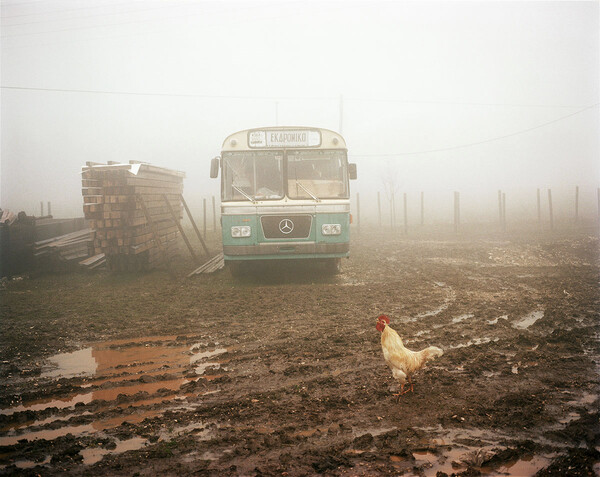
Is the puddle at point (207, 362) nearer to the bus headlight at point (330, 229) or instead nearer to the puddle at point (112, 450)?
the puddle at point (112, 450)

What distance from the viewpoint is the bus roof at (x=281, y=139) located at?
10.8 meters

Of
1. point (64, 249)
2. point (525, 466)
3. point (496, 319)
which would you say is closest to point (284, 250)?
point (496, 319)

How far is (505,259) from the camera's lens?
13.4 metres

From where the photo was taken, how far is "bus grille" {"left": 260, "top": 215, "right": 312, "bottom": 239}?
10430mm

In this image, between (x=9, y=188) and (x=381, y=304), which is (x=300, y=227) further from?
(x=9, y=188)

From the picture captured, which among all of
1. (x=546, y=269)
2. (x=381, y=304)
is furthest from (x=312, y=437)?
(x=546, y=269)

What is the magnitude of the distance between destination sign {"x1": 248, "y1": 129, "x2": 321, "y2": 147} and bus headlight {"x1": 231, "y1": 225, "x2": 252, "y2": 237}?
2.03 metres

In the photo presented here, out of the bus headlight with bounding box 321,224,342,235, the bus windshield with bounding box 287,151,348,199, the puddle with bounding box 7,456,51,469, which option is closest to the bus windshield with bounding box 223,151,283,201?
the bus windshield with bounding box 287,151,348,199

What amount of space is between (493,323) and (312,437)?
436cm

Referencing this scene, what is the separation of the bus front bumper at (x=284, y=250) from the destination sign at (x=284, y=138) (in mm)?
2419

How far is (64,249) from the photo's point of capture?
41.2 ft

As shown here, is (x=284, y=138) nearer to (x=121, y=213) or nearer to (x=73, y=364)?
(x=121, y=213)

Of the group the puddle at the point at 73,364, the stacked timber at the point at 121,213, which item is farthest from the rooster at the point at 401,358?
the stacked timber at the point at 121,213

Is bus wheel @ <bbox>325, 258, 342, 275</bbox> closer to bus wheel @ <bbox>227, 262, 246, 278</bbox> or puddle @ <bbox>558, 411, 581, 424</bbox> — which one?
bus wheel @ <bbox>227, 262, 246, 278</bbox>
